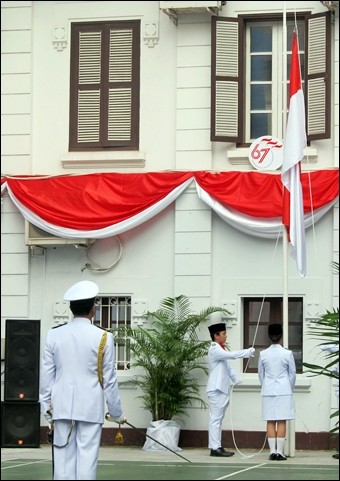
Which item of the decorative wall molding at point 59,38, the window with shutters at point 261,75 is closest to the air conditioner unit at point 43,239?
the window with shutters at point 261,75

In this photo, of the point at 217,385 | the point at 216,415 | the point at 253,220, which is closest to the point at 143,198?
the point at 253,220

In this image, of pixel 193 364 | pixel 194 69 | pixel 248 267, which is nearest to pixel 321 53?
pixel 194 69

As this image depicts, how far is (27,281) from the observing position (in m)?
22.1

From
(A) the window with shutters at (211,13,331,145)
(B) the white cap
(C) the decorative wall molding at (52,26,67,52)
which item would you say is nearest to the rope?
(B) the white cap

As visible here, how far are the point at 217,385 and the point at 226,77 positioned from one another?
5.26m

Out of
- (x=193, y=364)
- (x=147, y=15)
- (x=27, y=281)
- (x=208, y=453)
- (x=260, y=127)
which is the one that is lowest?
(x=208, y=453)

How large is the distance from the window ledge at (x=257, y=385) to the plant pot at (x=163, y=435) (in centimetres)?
130

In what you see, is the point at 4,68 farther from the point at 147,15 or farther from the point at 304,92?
the point at 304,92

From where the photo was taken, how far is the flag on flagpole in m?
19.4

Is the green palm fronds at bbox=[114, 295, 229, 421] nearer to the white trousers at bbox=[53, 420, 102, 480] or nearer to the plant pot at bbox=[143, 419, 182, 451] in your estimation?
the plant pot at bbox=[143, 419, 182, 451]

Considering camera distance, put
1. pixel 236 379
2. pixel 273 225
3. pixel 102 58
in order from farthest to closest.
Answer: pixel 102 58 → pixel 273 225 → pixel 236 379

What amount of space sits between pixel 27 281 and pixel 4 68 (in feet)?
12.0

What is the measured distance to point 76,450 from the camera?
11312mm

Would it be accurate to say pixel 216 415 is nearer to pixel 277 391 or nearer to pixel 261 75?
pixel 277 391
